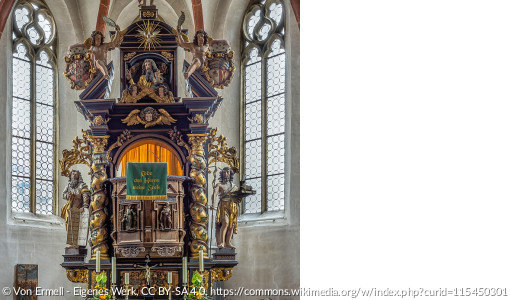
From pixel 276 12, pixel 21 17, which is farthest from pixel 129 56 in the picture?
pixel 21 17

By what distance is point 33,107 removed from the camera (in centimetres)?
1534

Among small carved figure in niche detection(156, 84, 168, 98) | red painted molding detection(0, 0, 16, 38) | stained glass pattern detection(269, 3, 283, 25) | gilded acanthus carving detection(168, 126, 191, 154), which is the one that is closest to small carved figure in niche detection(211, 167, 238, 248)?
gilded acanthus carving detection(168, 126, 191, 154)

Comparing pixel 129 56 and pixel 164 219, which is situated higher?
pixel 129 56

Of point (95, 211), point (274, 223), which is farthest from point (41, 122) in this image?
point (274, 223)

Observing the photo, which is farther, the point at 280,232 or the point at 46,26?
the point at 46,26

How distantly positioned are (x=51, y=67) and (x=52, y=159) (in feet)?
6.18

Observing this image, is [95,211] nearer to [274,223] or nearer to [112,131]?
[112,131]

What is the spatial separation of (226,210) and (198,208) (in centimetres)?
61

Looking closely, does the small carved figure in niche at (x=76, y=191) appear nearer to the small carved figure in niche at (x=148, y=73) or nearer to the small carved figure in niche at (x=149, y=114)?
the small carved figure in niche at (x=149, y=114)

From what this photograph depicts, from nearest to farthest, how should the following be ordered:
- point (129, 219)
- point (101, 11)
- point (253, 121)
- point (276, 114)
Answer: point (129, 219) < point (276, 114) < point (253, 121) < point (101, 11)

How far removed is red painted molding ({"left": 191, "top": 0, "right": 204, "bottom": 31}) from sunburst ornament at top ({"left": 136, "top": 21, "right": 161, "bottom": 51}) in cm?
285

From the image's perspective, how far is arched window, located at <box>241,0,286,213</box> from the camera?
14953 millimetres

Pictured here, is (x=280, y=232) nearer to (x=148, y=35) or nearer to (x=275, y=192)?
(x=275, y=192)

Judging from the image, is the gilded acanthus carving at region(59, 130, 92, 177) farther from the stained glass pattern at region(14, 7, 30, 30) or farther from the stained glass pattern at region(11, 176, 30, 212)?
the stained glass pattern at region(14, 7, 30, 30)
